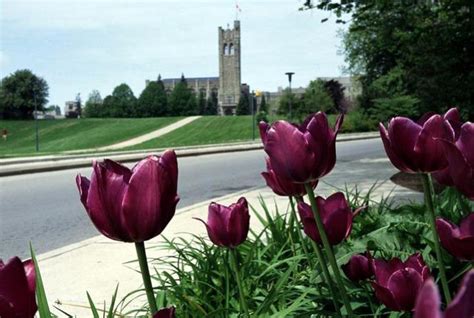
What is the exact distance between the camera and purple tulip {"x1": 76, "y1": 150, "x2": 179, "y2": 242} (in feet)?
3.37

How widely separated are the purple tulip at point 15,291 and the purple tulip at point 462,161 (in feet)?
2.51

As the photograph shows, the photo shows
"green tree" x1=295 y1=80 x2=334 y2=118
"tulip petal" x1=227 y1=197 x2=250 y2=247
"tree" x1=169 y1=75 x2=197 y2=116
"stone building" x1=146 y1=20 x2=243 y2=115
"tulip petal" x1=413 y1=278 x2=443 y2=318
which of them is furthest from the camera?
"stone building" x1=146 y1=20 x2=243 y2=115

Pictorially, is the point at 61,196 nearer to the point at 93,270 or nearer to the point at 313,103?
the point at 93,270

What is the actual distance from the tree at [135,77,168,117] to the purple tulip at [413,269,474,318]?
406 feet

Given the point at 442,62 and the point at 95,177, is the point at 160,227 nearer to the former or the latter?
the point at 95,177

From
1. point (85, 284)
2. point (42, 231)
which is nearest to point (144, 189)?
point (85, 284)

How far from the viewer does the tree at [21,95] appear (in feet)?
328

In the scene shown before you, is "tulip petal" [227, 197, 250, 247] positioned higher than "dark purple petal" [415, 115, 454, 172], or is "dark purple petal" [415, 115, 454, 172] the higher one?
"dark purple petal" [415, 115, 454, 172]

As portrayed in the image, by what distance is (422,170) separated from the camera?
4.24ft

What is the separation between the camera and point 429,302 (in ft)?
1.41

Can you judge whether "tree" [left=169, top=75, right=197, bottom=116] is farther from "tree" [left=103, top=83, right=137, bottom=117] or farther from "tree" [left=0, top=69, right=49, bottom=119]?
"tree" [left=0, top=69, right=49, bottom=119]

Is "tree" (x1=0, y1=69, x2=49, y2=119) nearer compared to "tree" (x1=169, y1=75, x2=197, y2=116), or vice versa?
"tree" (x1=0, y1=69, x2=49, y2=119)

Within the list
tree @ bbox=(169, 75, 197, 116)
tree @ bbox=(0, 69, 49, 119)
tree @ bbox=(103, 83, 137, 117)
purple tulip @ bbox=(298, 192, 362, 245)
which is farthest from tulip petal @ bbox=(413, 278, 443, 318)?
tree @ bbox=(169, 75, 197, 116)

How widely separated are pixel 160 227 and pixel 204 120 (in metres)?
72.2
